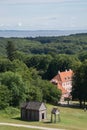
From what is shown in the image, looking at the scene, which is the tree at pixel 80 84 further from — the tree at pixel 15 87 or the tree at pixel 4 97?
the tree at pixel 4 97

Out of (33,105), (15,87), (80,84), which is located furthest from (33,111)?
(80,84)

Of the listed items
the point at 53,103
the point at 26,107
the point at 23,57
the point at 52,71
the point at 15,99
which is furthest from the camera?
the point at 23,57

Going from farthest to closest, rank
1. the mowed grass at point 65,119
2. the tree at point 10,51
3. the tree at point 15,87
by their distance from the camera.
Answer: the tree at point 10,51, the tree at point 15,87, the mowed grass at point 65,119

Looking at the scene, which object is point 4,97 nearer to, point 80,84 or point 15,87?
point 15,87

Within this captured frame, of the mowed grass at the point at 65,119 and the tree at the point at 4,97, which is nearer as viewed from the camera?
the mowed grass at the point at 65,119

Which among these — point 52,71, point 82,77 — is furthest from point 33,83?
point 52,71

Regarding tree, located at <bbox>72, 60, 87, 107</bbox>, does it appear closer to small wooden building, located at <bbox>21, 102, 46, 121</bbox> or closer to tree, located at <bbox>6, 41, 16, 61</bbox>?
small wooden building, located at <bbox>21, 102, 46, 121</bbox>

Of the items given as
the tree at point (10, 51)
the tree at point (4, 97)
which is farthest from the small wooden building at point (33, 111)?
the tree at point (10, 51)

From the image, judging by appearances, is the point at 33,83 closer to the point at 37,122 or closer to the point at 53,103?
the point at 53,103
